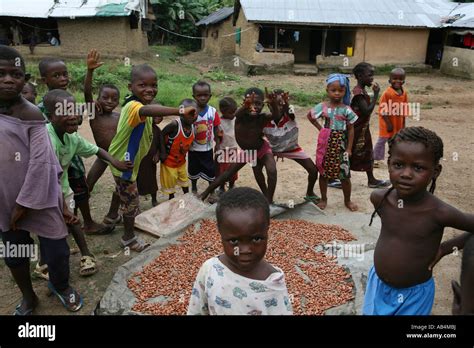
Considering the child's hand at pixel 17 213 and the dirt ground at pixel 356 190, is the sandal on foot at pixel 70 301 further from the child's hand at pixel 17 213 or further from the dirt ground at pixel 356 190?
the child's hand at pixel 17 213

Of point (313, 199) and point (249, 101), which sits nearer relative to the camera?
point (249, 101)

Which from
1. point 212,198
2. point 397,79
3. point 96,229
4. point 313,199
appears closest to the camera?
point 96,229

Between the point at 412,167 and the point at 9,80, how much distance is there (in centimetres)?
227

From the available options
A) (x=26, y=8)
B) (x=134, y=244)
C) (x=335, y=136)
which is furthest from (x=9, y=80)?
(x=26, y=8)

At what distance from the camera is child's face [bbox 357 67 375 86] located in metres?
4.98

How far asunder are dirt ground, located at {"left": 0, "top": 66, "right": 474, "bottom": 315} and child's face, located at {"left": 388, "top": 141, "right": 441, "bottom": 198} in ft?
4.82

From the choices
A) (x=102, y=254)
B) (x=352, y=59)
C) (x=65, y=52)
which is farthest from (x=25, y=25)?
(x=102, y=254)

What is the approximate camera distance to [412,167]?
2061 mm

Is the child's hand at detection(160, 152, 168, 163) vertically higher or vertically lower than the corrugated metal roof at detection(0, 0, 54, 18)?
lower

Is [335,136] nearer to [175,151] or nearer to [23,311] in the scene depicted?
[175,151]

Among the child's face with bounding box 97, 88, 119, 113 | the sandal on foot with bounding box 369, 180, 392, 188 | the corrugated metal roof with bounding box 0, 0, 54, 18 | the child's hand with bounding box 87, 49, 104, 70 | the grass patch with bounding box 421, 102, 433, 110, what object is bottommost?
the sandal on foot with bounding box 369, 180, 392, 188

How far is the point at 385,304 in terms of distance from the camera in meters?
2.27

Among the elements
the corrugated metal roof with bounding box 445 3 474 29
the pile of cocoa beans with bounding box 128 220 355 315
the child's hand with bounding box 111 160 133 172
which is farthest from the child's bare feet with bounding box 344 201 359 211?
the corrugated metal roof with bounding box 445 3 474 29

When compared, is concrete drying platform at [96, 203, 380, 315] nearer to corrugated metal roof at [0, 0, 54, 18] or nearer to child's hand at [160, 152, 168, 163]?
child's hand at [160, 152, 168, 163]
